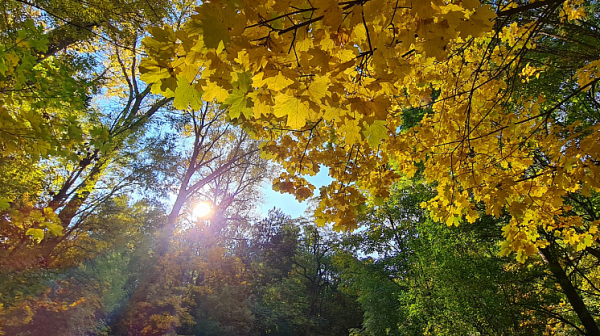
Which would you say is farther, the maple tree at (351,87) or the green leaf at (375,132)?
the green leaf at (375,132)

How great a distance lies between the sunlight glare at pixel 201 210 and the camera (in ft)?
43.5

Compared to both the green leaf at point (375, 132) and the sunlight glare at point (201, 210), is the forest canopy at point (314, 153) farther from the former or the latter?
the sunlight glare at point (201, 210)

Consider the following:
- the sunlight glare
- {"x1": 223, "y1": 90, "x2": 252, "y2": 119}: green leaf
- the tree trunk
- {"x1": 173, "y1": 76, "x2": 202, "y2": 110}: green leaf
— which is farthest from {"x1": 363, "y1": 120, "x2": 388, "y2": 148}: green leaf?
the sunlight glare

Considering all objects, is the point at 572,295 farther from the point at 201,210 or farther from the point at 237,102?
the point at 201,210

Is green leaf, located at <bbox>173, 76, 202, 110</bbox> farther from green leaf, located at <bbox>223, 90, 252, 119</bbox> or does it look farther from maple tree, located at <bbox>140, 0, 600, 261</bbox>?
green leaf, located at <bbox>223, 90, 252, 119</bbox>

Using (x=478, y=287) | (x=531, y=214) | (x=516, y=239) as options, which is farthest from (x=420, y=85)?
(x=478, y=287)

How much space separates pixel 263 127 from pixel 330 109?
1432 mm

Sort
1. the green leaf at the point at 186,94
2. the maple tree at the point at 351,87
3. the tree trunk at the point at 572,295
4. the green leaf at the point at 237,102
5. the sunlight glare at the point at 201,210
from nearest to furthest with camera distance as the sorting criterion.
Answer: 1. the maple tree at the point at 351,87
2. the green leaf at the point at 186,94
3. the green leaf at the point at 237,102
4. the tree trunk at the point at 572,295
5. the sunlight glare at the point at 201,210

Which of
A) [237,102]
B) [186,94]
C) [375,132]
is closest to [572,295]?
[375,132]

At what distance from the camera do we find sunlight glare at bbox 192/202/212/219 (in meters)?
13.2

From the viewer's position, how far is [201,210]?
13.6 meters

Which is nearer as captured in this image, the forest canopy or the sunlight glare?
the forest canopy

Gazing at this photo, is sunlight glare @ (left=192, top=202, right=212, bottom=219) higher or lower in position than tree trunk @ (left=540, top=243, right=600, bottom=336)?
higher

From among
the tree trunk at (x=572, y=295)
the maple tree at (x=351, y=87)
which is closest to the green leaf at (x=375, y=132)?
the maple tree at (x=351, y=87)
